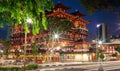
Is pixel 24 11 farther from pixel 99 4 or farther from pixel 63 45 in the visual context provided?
pixel 63 45

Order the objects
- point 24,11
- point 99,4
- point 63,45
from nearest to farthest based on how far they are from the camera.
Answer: point 24,11 < point 99,4 < point 63,45

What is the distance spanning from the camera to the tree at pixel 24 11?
6137 mm

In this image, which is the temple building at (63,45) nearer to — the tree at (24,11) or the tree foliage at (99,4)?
the tree foliage at (99,4)

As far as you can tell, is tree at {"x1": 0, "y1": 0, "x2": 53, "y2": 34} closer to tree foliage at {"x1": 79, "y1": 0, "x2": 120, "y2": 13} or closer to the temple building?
tree foliage at {"x1": 79, "y1": 0, "x2": 120, "y2": 13}

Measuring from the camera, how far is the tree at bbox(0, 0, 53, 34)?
20.1 ft

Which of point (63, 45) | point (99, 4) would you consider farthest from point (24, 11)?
point (63, 45)

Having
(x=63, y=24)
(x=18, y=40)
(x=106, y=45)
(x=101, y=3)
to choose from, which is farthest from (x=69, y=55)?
(x=101, y=3)

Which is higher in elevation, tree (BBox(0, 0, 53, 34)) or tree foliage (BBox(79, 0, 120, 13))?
tree foliage (BBox(79, 0, 120, 13))

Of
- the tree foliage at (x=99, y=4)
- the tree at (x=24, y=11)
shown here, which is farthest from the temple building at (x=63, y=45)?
the tree at (x=24, y=11)

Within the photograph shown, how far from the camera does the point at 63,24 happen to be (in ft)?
267

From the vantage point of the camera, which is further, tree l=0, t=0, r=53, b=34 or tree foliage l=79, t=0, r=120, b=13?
tree foliage l=79, t=0, r=120, b=13

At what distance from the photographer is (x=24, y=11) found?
6340mm

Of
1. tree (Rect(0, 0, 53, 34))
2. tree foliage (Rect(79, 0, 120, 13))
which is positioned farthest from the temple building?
tree (Rect(0, 0, 53, 34))

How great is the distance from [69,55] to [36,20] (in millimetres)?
87959
